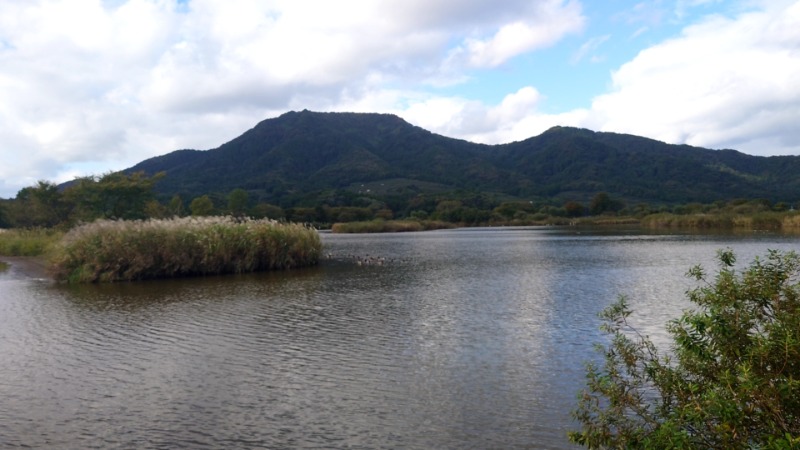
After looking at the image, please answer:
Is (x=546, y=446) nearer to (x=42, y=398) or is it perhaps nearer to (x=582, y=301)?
(x=42, y=398)

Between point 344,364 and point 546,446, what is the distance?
18.6 feet

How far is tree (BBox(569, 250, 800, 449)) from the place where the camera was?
16.8 ft

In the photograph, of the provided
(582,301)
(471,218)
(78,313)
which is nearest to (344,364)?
(582,301)

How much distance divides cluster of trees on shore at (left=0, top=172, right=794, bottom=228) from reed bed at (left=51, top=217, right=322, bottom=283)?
26.1 ft

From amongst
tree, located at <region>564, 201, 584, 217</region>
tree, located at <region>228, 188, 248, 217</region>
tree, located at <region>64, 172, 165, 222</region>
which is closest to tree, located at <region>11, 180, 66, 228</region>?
tree, located at <region>64, 172, 165, 222</region>

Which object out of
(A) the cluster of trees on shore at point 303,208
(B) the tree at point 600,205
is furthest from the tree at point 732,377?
(B) the tree at point 600,205

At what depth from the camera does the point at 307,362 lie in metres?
13.3

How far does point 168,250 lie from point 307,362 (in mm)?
21191

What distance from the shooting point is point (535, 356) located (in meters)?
13.4

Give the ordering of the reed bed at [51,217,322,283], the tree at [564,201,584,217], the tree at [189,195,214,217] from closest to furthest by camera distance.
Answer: the reed bed at [51,217,322,283] → the tree at [189,195,214,217] → the tree at [564,201,584,217]

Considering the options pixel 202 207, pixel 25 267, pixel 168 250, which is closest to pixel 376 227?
pixel 202 207

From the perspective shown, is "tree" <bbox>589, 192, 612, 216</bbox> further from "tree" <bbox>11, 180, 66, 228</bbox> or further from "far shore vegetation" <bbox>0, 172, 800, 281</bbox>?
"tree" <bbox>11, 180, 66, 228</bbox>

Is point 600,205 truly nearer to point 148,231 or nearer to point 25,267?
point 148,231

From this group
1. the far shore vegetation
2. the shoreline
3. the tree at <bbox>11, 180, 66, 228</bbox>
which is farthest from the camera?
the tree at <bbox>11, 180, 66, 228</bbox>
